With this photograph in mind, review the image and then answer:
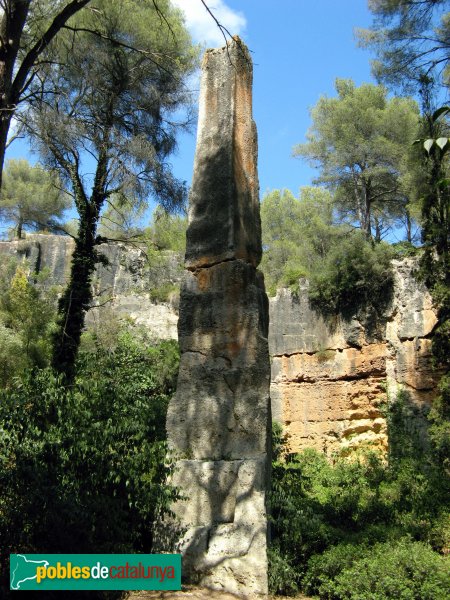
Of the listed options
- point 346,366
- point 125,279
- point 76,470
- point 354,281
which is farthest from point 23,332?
point 76,470

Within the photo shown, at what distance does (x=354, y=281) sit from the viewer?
11664 mm

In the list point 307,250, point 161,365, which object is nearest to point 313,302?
point 161,365

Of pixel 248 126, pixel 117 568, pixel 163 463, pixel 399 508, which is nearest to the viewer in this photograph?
pixel 117 568

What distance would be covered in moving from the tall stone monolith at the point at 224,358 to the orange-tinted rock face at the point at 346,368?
18.3 feet

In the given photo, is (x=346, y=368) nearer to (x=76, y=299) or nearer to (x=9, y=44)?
(x=76, y=299)

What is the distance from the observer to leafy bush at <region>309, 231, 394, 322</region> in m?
11.3

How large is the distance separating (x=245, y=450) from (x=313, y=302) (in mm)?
7332

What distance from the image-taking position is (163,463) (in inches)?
185

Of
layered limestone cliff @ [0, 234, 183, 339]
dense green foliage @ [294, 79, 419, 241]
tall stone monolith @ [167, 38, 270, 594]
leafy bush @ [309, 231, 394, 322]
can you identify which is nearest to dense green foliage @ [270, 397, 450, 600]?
tall stone monolith @ [167, 38, 270, 594]

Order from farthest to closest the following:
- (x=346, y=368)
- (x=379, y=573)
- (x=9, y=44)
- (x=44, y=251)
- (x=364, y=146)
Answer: (x=44, y=251), (x=364, y=146), (x=346, y=368), (x=9, y=44), (x=379, y=573)

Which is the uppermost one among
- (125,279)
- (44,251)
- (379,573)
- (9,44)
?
(44,251)

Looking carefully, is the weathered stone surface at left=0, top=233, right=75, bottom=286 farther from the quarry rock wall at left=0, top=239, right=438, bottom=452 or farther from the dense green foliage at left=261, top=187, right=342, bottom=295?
the quarry rock wall at left=0, top=239, right=438, bottom=452

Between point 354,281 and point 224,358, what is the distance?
681cm

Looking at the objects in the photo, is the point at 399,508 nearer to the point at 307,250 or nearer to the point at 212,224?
the point at 212,224
